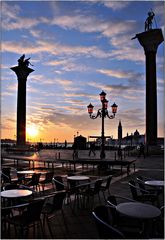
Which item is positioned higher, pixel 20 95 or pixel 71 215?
pixel 20 95

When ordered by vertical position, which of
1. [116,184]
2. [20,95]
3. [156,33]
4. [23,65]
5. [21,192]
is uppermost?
[156,33]

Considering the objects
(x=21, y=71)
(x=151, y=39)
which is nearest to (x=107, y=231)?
(x=151, y=39)

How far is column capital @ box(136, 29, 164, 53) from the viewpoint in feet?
129

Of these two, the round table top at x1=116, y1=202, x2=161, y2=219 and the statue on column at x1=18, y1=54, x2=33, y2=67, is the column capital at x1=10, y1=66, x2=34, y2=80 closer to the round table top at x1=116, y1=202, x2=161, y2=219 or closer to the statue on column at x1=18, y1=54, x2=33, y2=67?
the statue on column at x1=18, y1=54, x2=33, y2=67

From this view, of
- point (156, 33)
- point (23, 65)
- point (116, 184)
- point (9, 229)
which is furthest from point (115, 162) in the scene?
point (23, 65)

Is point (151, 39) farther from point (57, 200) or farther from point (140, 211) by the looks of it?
point (140, 211)

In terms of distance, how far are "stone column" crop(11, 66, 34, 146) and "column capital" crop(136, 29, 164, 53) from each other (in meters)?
17.7

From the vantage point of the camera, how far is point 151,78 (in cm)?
4041

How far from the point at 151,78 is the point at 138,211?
122ft

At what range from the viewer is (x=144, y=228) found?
492cm

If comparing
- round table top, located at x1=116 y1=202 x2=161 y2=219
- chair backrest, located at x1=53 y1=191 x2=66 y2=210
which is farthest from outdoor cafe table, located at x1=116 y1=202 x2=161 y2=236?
chair backrest, located at x1=53 y1=191 x2=66 y2=210

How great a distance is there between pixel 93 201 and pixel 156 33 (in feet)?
114

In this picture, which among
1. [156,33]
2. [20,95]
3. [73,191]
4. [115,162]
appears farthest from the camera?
[20,95]

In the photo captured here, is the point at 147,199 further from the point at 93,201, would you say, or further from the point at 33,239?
the point at 33,239
